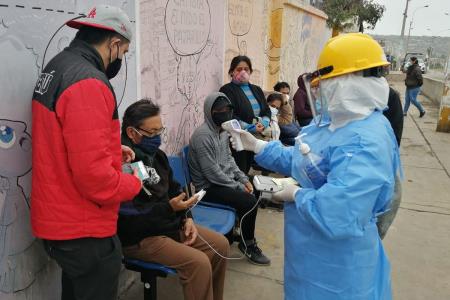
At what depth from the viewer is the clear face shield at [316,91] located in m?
1.63

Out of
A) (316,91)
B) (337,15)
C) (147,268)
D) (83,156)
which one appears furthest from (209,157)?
(337,15)

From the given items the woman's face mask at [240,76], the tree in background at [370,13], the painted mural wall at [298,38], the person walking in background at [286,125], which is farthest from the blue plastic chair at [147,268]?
the tree in background at [370,13]

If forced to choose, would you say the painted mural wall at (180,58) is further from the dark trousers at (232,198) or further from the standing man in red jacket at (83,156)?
the standing man in red jacket at (83,156)

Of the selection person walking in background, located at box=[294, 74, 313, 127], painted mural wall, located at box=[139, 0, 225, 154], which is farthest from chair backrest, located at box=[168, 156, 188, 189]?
person walking in background, located at box=[294, 74, 313, 127]

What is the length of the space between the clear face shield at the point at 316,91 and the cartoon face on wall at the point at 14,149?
131 centimetres

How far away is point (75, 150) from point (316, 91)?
1.08 meters

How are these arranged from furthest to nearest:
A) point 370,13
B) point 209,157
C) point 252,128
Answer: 1. point 370,13
2. point 252,128
3. point 209,157

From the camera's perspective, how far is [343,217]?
1397mm

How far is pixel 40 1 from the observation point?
5.81 feet

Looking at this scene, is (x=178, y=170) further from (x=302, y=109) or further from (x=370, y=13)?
(x=370, y=13)

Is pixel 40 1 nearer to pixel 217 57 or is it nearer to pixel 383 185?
pixel 383 185

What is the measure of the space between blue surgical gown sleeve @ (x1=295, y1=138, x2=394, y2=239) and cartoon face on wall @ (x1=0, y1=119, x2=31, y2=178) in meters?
1.27

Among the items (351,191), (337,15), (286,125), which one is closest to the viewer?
(351,191)

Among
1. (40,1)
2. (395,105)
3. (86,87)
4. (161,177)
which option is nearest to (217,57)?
(395,105)
